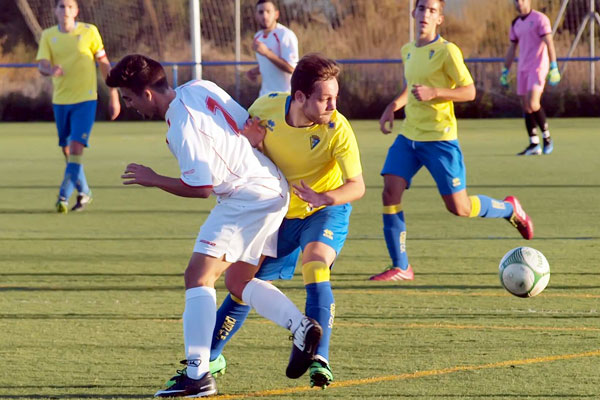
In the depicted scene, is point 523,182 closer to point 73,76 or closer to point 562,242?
point 562,242

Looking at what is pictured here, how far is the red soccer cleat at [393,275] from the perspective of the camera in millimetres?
7309

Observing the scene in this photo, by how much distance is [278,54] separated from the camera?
13023 millimetres

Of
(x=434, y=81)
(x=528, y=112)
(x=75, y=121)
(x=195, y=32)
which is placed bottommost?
(x=195, y=32)

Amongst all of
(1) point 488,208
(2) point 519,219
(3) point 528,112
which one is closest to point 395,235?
(1) point 488,208

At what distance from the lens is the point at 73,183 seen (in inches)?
436

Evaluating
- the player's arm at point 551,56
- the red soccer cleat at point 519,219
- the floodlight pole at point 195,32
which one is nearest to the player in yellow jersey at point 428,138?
the red soccer cleat at point 519,219

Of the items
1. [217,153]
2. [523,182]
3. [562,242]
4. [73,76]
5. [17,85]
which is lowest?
[17,85]

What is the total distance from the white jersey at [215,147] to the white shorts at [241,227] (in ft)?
0.10

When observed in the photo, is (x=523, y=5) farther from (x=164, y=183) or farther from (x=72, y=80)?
(x=164, y=183)

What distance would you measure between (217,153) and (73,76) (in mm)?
7072

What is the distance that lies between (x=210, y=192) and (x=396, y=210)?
9.87 feet

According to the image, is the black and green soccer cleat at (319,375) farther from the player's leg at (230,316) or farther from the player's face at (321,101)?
the player's face at (321,101)

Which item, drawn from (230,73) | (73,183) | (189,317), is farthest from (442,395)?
(230,73)

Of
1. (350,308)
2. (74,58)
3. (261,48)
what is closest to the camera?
(350,308)
